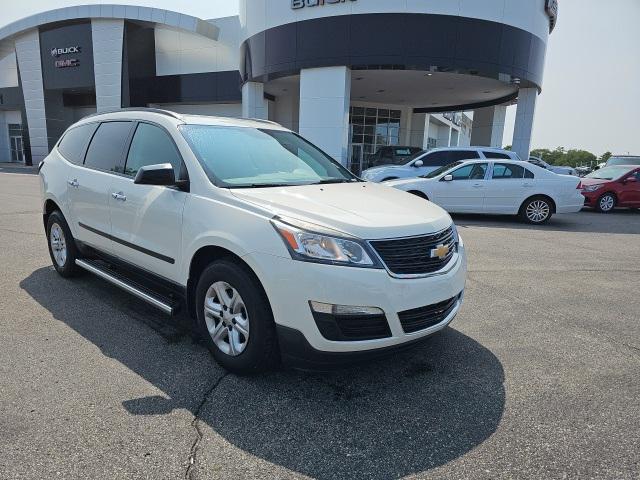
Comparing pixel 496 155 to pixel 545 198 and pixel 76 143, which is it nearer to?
pixel 545 198

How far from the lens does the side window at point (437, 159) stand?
14461 mm

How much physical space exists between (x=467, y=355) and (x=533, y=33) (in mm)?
21595

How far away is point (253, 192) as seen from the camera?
3346 millimetres

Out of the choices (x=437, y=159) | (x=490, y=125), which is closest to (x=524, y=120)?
(x=490, y=125)

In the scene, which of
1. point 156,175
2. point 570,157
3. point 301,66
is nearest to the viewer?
point 156,175

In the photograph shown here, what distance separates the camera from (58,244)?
5.47 metres

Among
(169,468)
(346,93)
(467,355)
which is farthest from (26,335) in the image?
(346,93)

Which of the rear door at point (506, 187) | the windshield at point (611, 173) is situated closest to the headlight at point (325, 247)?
the rear door at point (506, 187)

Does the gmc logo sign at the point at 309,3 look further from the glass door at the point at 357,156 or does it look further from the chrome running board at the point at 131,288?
the chrome running board at the point at 131,288

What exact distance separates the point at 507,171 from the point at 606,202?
18.6 feet

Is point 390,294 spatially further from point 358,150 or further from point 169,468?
point 358,150

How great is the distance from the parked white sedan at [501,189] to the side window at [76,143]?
796cm

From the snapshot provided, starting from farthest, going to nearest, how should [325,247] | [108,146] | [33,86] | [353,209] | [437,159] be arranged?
[33,86] < [437,159] < [108,146] < [353,209] < [325,247]

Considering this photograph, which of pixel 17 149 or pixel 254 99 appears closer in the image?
pixel 254 99
